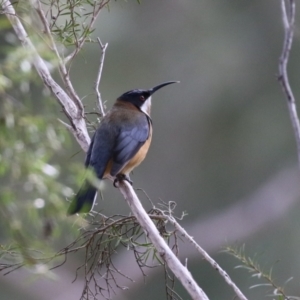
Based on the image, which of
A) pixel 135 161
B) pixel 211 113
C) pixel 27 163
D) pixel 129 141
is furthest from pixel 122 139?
pixel 211 113

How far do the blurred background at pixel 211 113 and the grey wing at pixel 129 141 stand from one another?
5.00 m

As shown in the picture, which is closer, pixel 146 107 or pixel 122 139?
pixel 122 139

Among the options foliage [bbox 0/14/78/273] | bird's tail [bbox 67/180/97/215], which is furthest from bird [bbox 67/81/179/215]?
foliage [bbox 0/14/78/273]

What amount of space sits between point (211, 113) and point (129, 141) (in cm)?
667

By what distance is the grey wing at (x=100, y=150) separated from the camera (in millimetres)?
3611

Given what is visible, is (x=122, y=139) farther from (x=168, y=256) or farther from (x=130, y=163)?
(x=168, y=256)

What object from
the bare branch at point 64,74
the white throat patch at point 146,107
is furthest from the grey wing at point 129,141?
the bare branch at point 64,74

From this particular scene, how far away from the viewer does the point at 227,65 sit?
10969 mm

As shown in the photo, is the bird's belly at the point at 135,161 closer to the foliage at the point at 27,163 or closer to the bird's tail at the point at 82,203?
the bird's tail at the point at 82,203

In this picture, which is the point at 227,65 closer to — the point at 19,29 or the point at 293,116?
the point at 19,29

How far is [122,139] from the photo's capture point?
3.92 metres

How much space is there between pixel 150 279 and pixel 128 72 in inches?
117

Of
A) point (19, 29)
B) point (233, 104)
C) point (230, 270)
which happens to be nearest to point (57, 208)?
point (19, 29)

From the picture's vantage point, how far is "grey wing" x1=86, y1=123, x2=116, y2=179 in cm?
361
